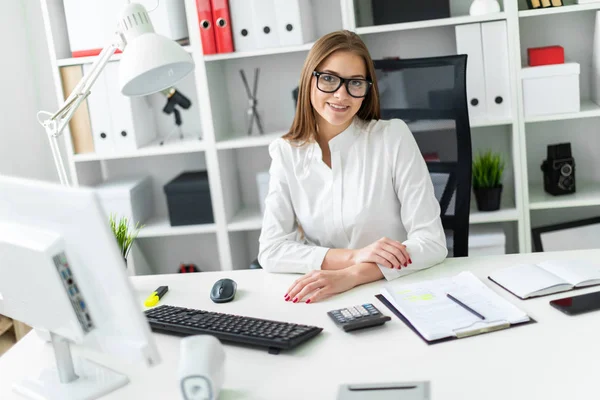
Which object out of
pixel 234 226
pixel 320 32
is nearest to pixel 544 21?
pixel 320 32

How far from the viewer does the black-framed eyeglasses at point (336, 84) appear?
2.00 m

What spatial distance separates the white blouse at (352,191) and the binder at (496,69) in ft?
3.33

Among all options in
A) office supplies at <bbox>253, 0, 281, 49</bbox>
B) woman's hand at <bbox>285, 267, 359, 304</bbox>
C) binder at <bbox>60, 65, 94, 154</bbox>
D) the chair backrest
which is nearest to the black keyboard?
woman's hand at <bbox>285, 267, 359, 304</bbox>

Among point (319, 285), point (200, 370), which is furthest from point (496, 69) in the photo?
point (200, 370)

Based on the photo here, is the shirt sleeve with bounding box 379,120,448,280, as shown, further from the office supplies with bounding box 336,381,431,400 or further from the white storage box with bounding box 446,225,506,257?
the white storage box with bounding box 446,225,506,257

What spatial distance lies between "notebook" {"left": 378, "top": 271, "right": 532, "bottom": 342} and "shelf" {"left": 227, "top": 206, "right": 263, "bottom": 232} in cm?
152

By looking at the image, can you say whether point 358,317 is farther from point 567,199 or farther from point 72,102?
point 567,199

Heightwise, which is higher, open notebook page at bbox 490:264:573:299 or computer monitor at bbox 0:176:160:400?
computer monitor at bbox 0:176:160:400

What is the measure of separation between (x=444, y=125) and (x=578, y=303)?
2.84ft

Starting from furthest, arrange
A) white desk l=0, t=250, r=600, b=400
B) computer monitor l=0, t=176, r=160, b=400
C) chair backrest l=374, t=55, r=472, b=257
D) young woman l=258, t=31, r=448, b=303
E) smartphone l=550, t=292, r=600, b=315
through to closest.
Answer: chair backrest l=374, t=55, r=472, b=257 < young woman l=258, t=31, r=448, b=303 < smartphone l=550, t=292, r=600, b=315 < white desk l=0, t=250, r=600, b=400 < computer monitor l=0, t=176, r=160, b=400

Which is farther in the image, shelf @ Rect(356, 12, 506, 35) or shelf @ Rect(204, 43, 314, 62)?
shelf @ Rect(204, 43, 314, 62)

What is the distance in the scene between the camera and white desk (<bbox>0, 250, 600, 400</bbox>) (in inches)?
47.4

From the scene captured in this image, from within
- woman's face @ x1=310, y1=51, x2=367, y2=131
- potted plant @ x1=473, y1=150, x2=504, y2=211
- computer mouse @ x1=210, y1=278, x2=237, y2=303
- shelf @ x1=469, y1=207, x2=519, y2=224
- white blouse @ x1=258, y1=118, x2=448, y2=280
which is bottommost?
shelf @ x1=469, y1=207, x2=519, y2=224

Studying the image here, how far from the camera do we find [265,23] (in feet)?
9.73
